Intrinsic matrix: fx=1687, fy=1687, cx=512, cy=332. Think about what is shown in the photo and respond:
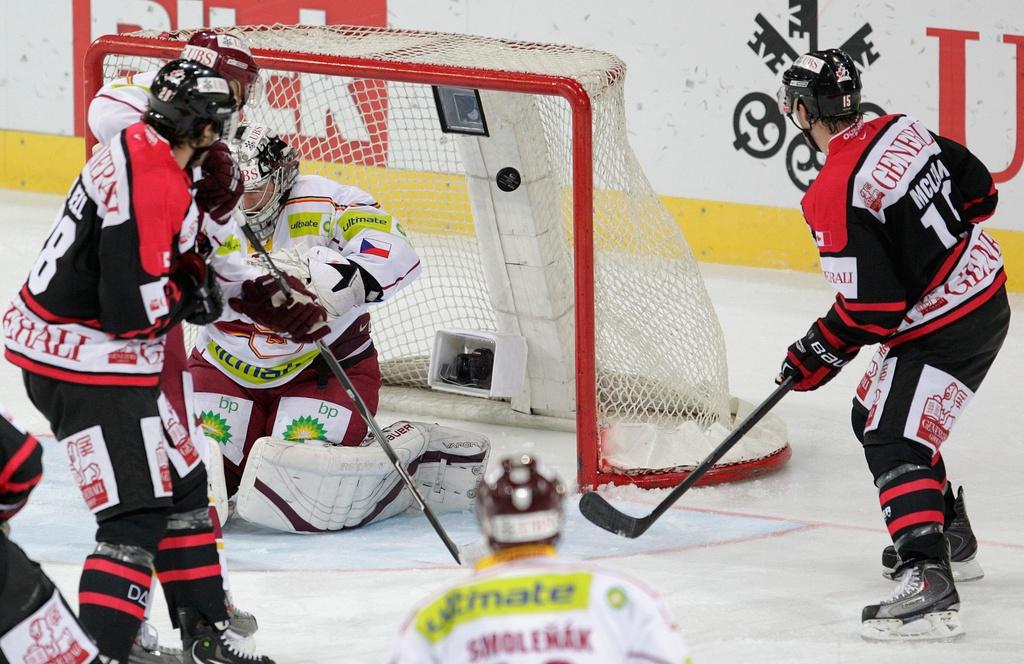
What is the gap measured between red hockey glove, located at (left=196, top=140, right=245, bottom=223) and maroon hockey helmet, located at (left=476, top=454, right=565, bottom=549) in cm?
131

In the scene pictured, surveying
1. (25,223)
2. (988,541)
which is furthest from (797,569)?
(25,223)

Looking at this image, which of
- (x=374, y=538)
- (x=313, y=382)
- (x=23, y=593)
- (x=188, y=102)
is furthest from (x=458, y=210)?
(x=23, y=593)

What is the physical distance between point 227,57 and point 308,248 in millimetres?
861

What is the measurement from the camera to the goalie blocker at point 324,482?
372 centimetres

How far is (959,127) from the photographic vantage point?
6.21 metres

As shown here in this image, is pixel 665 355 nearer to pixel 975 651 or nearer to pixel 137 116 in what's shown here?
pixel 975 651

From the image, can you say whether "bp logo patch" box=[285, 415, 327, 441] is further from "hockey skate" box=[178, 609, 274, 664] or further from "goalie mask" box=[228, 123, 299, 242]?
"hockey skate" box=[178, 609, 274, 664]

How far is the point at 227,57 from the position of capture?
309 cm

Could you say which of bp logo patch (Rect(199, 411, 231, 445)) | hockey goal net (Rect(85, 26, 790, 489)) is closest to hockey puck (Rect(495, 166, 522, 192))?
hockey goal net (Rect(85, 26, 790, 489))

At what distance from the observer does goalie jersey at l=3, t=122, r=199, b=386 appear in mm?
2600

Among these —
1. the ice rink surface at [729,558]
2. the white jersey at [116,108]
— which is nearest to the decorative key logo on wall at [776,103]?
the ice rink surface at [729,558]

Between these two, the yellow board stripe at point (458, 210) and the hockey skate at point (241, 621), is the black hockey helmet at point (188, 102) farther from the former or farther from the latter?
the yellow board stripe at point (458, 210)

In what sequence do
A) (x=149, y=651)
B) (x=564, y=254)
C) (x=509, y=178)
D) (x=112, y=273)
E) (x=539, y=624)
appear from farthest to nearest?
(x=564, y=254)
(x=509, y=178)
(x=149, y=651)
(x=112, y=273)
(x=539, y=624)

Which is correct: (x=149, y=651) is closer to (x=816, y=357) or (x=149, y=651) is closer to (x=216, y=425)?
(x=216, y=425)
